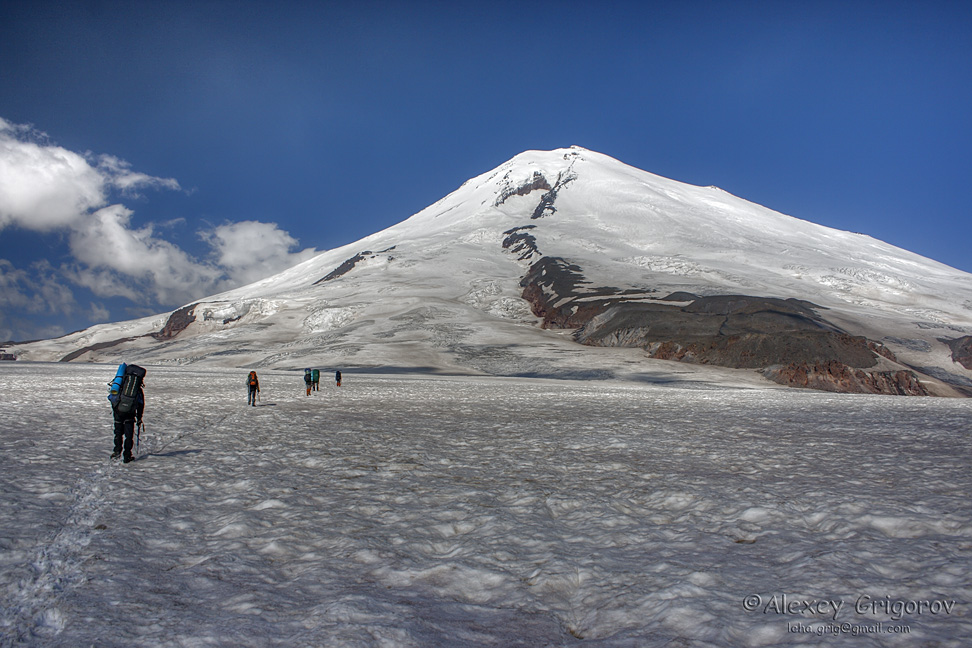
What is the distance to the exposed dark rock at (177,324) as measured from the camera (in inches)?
3957

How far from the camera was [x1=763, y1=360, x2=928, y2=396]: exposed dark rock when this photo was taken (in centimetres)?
4550

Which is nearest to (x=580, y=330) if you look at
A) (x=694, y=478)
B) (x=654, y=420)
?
(x=654, y=420)

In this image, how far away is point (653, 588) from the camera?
15.9 ft

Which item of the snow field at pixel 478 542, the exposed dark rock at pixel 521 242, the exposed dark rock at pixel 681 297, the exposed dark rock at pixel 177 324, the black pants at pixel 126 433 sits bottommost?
the snow field at pixel 478 542

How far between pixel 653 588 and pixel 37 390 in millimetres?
28222

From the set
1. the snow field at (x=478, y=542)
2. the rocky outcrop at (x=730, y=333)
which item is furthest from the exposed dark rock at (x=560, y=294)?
the snow field at (x=478, y=542)

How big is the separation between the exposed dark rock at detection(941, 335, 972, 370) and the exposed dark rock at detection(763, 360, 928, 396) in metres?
25.3

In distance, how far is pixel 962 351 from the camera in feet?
223

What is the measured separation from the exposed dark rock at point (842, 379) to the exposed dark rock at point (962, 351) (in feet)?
83.0

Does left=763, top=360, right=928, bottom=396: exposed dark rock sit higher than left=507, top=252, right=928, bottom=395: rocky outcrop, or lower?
lower

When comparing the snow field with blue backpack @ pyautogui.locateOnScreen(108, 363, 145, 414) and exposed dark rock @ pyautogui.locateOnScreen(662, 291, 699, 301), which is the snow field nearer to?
blue backpack @ pyautogui.locateOnScreen(108, 363, 145, 414)

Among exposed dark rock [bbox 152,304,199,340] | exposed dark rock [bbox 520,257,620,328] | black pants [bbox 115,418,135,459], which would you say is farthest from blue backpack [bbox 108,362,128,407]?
exposed dark rock [bbox 152,304,199,340]

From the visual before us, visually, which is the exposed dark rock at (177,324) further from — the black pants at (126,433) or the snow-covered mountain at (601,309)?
the black pants at (126,433)

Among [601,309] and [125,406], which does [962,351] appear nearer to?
[601,309]
